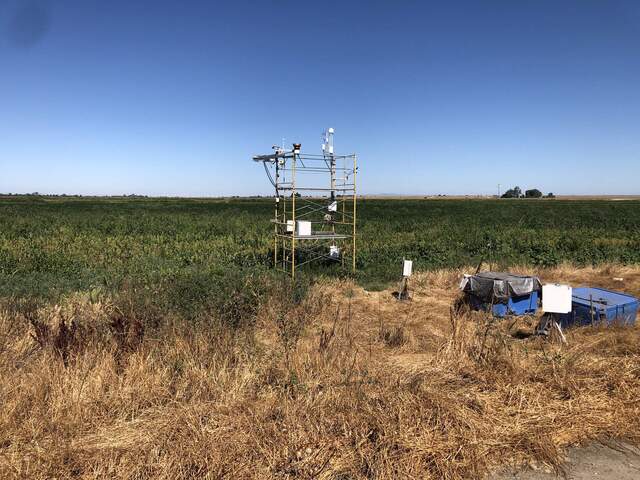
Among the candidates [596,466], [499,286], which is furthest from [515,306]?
[596,466]

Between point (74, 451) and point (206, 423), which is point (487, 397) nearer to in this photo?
point (206, 423)

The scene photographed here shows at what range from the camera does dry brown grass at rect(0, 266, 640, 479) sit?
9.48ft

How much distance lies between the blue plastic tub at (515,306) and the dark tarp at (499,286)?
0.41 feet

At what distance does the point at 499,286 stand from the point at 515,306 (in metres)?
0.65

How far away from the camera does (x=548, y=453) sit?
9.98 feet

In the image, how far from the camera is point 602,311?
22.7ft

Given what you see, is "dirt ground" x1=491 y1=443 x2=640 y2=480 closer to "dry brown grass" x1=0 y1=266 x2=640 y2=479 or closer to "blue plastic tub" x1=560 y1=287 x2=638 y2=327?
"dry brown grass" x1=0 y1=266 x2=640 y2=479

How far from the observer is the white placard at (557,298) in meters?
5.14

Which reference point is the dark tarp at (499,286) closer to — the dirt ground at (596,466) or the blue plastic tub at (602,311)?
the blue plastic tub at (602,311)

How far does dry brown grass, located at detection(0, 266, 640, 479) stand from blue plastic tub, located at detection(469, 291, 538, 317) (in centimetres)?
313

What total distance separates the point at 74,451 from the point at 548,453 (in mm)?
3334

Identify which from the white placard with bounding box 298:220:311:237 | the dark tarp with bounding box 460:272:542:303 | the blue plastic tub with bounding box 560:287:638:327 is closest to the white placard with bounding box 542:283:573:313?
the blue plastic tub with bounding box 560:287:638:327

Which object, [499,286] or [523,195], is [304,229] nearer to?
[499,286]

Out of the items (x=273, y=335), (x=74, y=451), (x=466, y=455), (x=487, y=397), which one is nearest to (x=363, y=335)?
(x=273, y=335)
